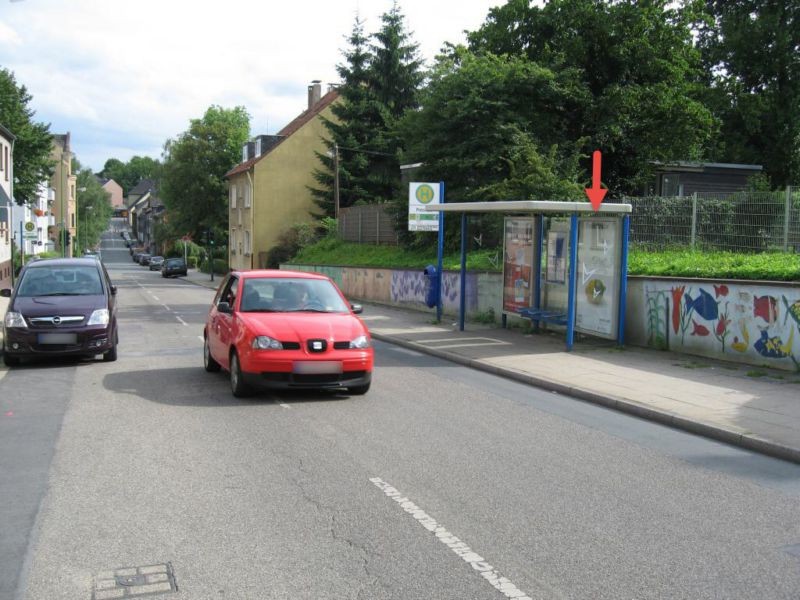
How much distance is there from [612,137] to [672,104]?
256cm

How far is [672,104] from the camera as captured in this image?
2823 centimetres

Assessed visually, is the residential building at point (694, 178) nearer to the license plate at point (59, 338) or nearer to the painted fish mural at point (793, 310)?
the painted fish mural at point (793, 310)

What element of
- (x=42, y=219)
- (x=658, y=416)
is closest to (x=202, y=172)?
(x=42, y=219)

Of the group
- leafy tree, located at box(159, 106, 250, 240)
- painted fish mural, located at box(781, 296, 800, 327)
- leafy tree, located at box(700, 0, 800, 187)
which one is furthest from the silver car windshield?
leafy tree, located at box(159, 106, 250, 240)

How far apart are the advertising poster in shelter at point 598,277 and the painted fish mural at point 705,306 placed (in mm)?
1411

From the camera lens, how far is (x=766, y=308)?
1185 cm

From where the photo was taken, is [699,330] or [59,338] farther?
[699,330]

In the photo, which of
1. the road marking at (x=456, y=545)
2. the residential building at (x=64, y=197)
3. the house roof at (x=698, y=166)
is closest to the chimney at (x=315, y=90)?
the residential building at (x=64, y=197)

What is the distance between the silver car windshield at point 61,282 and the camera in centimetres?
1312

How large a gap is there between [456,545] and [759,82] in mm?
39173

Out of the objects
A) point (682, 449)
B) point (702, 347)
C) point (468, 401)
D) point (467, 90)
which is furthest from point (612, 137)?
point (682, 449)

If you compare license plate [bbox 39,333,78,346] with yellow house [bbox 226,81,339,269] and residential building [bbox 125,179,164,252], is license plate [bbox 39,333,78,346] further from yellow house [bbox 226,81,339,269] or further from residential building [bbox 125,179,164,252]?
residential building [bbox 125,179,164,252]

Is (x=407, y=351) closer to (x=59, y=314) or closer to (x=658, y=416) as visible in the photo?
(x=59, y=314)

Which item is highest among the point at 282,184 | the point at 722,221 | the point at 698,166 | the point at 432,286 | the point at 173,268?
the point at 282,184
